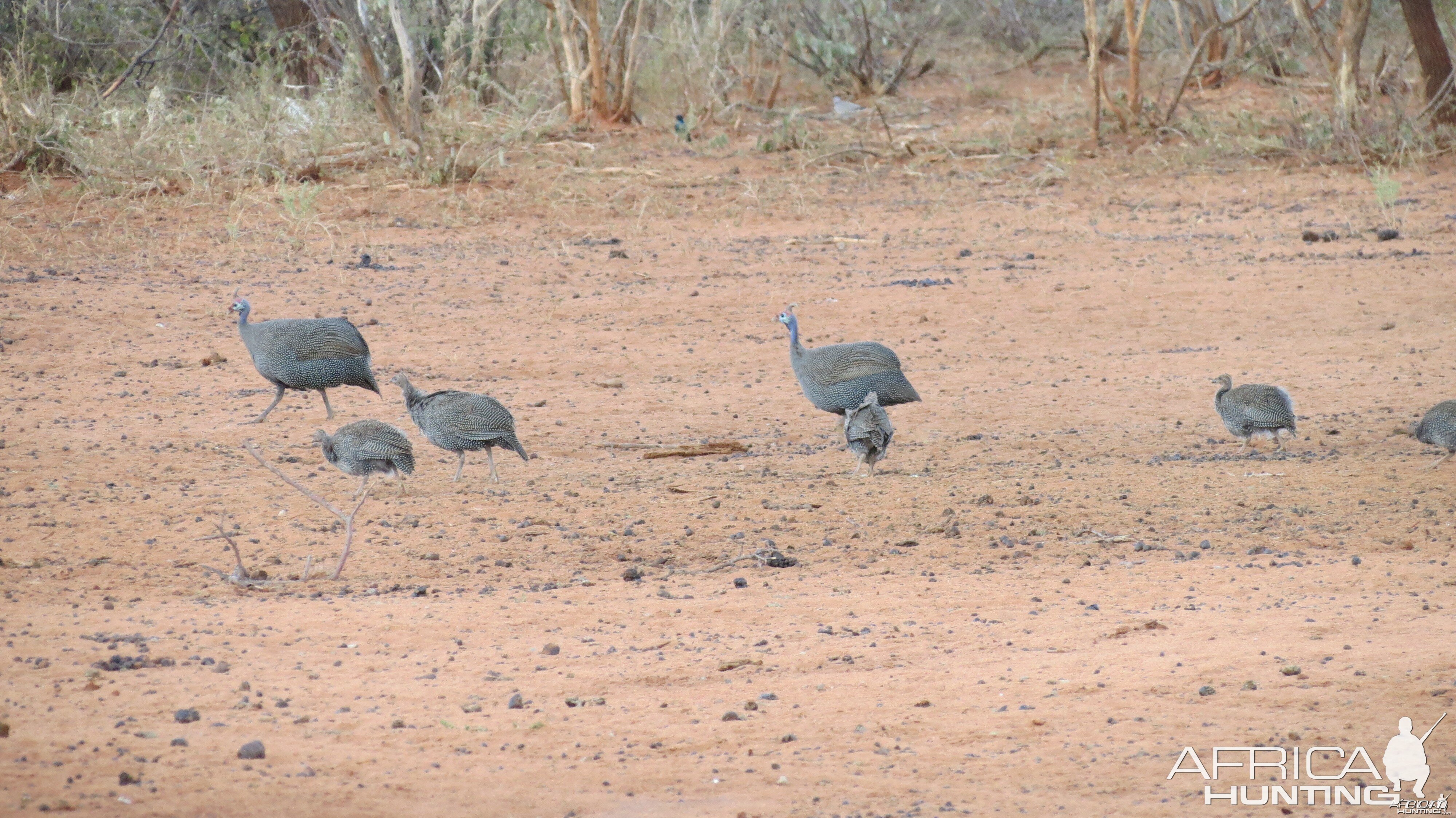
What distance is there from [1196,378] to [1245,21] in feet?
39.7

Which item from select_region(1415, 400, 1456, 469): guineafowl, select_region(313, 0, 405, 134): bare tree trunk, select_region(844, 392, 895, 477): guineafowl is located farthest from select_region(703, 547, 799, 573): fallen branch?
select_region(313, 0, 405, 134): bare tree trunk

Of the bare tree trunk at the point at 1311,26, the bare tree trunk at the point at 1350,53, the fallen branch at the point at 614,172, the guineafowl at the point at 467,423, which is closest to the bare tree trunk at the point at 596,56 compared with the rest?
the fallen branch at the point at 614,172

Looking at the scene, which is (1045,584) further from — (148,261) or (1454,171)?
(1454,171)

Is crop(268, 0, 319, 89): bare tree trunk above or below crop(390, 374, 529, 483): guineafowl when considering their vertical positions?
above

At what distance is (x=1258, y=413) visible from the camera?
6.77 metres

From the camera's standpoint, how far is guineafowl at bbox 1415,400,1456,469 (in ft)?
20.5

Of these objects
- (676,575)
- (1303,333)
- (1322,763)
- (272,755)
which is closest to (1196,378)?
(1303,333)

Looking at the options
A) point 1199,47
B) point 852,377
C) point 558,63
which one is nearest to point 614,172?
point 558,63

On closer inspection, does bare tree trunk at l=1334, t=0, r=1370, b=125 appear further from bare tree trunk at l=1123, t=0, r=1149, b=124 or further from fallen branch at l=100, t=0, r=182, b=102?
fallen branch at l=100, t=0, r=182, b=102

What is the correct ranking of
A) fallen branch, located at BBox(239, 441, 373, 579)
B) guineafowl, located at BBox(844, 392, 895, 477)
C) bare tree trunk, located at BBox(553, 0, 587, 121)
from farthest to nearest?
bare tree trunk, located at BBox(553, 0, 587, 121)
guineafowl, located at BBox(844, 392, 895, 477)
fallen branch, located at BBox(239, 441, 373, 579)

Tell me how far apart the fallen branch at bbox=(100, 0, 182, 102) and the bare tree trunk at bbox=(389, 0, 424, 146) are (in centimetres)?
320

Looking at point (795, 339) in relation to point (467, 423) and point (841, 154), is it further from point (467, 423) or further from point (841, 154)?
point (841, 154)

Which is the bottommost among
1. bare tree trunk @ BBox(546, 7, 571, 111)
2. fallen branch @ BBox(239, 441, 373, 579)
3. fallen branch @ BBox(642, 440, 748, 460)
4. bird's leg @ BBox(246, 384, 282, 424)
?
fallen branch @ BBox(239, 441, 373, 579)

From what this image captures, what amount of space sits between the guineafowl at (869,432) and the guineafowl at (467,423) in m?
1.50
